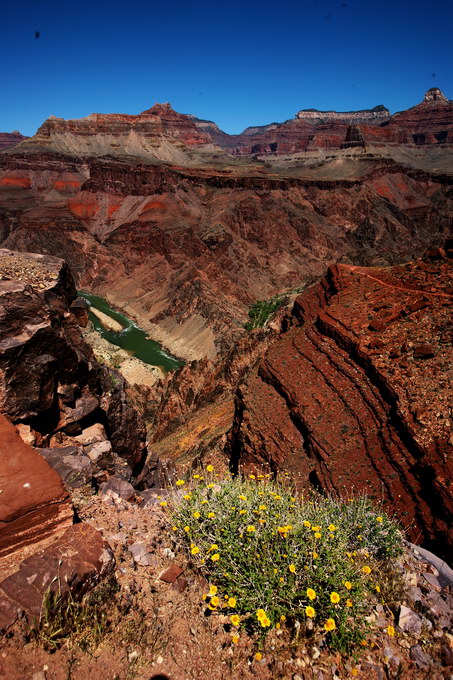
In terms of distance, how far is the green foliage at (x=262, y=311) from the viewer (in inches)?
2395

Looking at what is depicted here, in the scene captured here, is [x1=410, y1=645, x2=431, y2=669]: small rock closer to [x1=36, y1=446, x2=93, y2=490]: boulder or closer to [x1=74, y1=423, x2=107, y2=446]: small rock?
[x1=36, y1=446, x2=93, y2=490]: boulder

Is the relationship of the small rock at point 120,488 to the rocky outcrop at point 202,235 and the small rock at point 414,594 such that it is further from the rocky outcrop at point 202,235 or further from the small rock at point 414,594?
the rocky outcrop at point 202,235

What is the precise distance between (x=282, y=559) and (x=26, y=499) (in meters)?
3.84

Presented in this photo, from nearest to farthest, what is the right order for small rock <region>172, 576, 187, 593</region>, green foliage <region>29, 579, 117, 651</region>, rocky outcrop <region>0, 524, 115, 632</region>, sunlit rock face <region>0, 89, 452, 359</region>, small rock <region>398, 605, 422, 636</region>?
1. green foliage <region>29, 579, 117, 651</region>
2. rocky outcrop <region>0, 524, 115, 632</region>
3. small rock <region>398, 605, 422, 636</region>
4. small rock <region>172, 576, 187, 593</region>
5. sunlit rock face <region>0, 89, 452, 359</region>

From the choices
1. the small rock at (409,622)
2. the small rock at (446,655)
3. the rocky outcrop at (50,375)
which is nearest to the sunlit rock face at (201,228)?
the rocky outcrop at (50,375)

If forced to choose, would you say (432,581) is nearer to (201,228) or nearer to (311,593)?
(311,593)

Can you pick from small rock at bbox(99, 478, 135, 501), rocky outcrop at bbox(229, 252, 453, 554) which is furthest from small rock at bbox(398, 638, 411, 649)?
small rock at bbox(99, 478, 135, 501)

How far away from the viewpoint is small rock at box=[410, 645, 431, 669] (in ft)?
15.9

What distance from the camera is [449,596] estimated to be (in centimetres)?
613

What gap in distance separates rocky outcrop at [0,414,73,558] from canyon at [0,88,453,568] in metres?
3.08

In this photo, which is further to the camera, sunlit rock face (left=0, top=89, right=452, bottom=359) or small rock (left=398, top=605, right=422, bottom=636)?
sunlit rock face (left=0, top=89, right=452, bottom=359)

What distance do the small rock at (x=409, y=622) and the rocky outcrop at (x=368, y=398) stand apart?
5.54 metres

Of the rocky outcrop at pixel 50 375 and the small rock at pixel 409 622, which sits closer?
the small rock at pixel 409 622

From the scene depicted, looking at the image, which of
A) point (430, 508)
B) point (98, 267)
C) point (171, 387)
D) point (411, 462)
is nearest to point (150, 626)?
point (430, 508)
